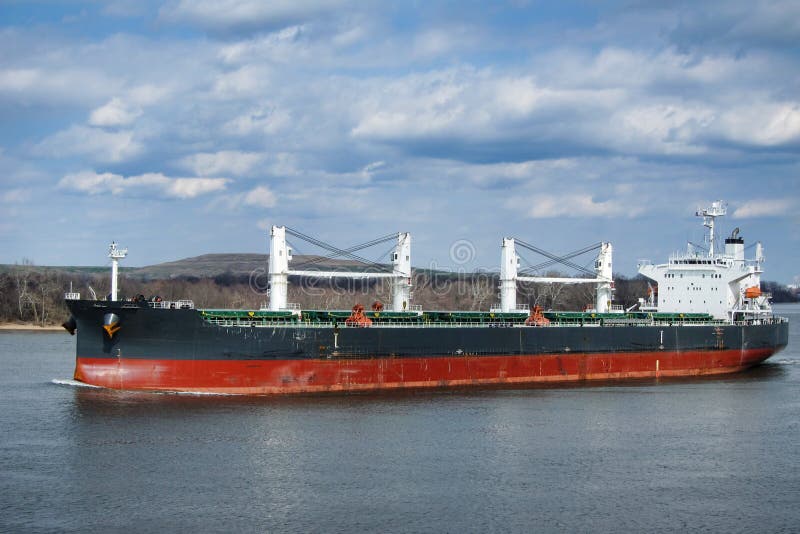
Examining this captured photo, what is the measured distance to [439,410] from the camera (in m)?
22.4

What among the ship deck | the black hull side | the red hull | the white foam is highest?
the ship deck

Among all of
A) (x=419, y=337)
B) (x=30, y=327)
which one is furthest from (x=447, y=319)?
(x=30, y=327)

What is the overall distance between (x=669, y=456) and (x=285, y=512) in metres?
8.70

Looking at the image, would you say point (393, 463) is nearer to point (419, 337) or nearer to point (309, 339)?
point (309, 339)

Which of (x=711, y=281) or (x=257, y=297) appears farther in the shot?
(x=257, y=297)

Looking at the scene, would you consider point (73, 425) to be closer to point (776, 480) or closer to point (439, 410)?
point (439, 410)

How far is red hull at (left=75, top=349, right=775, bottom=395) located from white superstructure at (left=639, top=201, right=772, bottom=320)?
428cm

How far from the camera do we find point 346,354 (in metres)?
24.8

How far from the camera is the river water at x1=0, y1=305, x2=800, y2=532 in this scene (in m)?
14.0

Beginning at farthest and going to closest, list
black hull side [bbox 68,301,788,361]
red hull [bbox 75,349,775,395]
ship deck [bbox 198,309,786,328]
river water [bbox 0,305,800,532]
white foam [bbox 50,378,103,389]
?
ship deck [bbox 198,309,786,328] < white foam [bbox 50,378,103,389] < red hull [bbox 75,349,775,395] < black hull side [bbox 68,301,788,361] < river water [bbox 0,305,800,532]

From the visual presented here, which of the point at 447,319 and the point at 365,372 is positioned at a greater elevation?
the point at 447,319

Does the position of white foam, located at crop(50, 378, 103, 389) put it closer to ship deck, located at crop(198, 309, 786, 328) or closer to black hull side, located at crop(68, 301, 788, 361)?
black hull side, located at crop(68, 301, 788, 361)

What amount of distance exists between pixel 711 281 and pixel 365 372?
18363 mm

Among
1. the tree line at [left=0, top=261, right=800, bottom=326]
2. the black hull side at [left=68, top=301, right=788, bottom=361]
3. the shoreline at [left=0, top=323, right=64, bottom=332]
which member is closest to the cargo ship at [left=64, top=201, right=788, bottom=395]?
the black hull side at [left=68, top=301, right=788, bottom=361]
